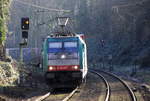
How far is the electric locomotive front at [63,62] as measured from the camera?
760 inches

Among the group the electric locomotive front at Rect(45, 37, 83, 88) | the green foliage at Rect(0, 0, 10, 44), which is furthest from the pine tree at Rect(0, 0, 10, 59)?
the electric locomotive front at Rect(45, 37, 83, 88)

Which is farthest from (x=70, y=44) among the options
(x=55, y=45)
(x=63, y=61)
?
(x=63, y=61)

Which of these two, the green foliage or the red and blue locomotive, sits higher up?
the green foliage

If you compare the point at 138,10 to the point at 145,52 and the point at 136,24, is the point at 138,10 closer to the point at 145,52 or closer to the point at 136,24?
the point at 136,24

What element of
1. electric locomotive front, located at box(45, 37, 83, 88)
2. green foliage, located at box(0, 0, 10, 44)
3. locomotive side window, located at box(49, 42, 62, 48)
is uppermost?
green foliage, located at box(0, 0, 10, 44)

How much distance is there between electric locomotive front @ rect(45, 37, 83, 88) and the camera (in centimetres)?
1931

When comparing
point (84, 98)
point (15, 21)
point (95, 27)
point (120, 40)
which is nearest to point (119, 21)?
point (120, 40)

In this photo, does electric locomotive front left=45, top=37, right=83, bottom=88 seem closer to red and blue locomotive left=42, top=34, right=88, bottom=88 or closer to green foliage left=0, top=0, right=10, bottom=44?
red and blue locomotive left=42, top=34, right=88, bottom=88

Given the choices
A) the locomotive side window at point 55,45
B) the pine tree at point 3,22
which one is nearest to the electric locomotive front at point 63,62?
the locomotive side window at point 55,45

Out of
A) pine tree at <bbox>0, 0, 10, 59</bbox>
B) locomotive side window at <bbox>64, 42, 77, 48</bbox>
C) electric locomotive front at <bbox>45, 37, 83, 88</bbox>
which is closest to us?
electric locomotive front at <bbox>45, 37, 83, 88</bbox>

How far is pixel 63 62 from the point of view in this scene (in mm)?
19344

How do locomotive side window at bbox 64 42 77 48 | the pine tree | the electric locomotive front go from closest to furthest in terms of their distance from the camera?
1. the electric locomotive front
2. locomotive side window at bbox 64 42 77 48
3. the pine tree

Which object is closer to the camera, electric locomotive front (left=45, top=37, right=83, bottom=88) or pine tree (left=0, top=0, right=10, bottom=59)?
electric locomotive front (left=45, top=37, right=83, bottom=88)

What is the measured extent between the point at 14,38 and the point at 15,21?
5574 mm
